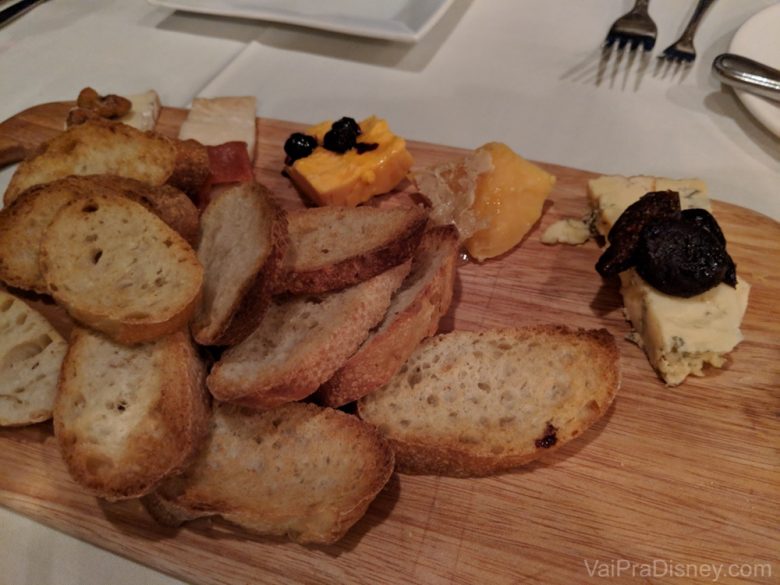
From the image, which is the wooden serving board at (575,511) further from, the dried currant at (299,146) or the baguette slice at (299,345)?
the dried currant at (299,146)

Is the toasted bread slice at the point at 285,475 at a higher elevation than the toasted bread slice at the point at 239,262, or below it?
below

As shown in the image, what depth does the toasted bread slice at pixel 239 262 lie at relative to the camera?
184 cm

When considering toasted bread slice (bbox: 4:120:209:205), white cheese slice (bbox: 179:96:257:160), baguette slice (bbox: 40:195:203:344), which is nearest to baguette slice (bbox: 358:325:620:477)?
baguette slice (bbox: 40:195:203:344)

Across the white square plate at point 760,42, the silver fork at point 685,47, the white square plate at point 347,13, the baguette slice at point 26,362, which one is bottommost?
the baguette slice at point 26,362

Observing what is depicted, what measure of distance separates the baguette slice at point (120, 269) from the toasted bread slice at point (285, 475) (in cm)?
34

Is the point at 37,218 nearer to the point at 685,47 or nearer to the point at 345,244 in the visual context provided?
the point at 345,244

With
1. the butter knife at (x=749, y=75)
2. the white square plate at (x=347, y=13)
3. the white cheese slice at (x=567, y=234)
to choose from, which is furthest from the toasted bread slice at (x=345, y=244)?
the butter knife at (x=749, y=75)

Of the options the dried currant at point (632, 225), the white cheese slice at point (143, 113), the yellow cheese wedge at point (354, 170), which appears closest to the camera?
the dried currant at point (632, 225)

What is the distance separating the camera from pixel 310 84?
3.46 meters

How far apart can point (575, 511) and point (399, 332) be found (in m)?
0.70

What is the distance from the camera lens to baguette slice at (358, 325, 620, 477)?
1817 millimetres

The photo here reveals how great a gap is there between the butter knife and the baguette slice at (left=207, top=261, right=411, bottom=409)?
187 cm

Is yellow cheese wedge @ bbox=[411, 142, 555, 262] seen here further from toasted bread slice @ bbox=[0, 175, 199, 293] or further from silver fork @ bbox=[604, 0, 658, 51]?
silver fork @ bbox=[604, 0, 658, 51]

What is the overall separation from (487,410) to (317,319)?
22.9 inches
